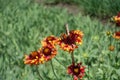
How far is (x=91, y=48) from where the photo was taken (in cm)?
344

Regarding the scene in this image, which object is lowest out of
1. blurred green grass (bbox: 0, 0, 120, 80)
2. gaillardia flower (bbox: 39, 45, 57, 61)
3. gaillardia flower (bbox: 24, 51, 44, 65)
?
blurred green grass (bbox: 0, 0, 120, 80)

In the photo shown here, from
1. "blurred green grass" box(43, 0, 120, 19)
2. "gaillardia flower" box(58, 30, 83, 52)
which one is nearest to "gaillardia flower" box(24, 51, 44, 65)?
"gaillardia flower" box(58, 30, 83, 52)

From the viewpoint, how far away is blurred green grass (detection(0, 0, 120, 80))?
2.99 metres

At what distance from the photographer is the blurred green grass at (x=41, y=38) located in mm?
2994

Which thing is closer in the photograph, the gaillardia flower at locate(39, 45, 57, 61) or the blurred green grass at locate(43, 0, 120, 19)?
the gaillardia flower at locate(39, 45, 57, 61)

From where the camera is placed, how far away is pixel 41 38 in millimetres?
3889

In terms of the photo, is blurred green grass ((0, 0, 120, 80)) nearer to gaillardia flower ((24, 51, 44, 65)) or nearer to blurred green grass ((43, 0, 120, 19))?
blurred green grass ((43, 0, 120, 19))

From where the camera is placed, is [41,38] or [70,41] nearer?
[70,41]

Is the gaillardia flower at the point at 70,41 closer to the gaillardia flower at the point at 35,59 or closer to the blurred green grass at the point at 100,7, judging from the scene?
the gaillardia flower at the point at 35,59

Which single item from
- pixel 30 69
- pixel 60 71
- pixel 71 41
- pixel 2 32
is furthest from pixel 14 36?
pixel 71 41

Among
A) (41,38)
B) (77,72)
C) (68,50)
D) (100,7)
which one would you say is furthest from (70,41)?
(100,7)

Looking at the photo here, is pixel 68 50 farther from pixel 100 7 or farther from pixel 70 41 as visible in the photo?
pixel 100 7

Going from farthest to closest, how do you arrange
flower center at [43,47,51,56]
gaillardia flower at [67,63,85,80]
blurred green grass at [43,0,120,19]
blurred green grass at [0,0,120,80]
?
blurred green grass at [43,0,120,19]
blurred green grass at [0,0,120,80]
flower center at [43,47,51,56]
gaillardia flower at [67,63,85,80]

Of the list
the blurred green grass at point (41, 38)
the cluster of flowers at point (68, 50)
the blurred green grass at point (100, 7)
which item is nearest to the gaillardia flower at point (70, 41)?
the cluster of flowers at point (68, 50)
